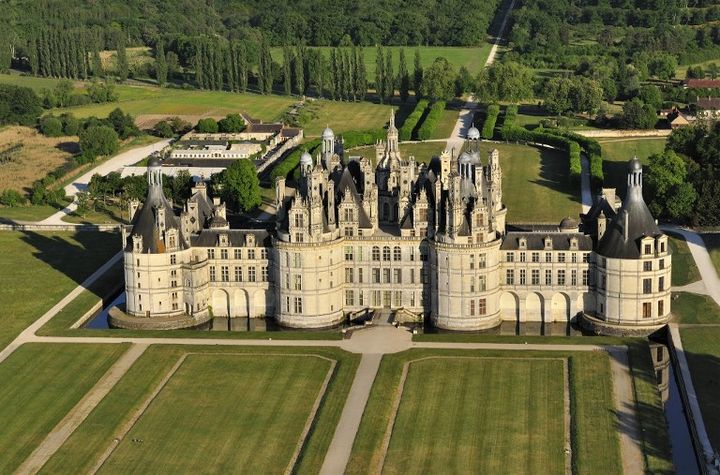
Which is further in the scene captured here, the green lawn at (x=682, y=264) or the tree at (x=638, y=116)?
the tree at (x=638, y=116)

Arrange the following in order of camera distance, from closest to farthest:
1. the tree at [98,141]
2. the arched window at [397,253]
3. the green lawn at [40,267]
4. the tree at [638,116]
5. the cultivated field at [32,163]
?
the arched window at [397,253], the green lawn at [40,267], the cultivated field at [32,163], the tree at [98,141], the tree at [638,116]

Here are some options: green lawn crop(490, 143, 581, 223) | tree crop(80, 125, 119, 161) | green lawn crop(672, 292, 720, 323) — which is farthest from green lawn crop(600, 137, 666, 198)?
tree crop(80, 125, 119, 161)

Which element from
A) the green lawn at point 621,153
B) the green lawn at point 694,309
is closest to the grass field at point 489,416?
the green lawn at point 694,309

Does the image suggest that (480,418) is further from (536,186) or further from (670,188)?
(536,186)

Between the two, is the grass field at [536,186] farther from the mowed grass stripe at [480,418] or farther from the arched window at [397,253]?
the mowed grass stripe at [480,418]

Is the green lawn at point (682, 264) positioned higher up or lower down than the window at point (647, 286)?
lower down

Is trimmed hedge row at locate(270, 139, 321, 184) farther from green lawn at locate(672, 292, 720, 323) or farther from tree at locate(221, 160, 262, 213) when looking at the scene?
green lawn at locate(672, 292, 720, 323)

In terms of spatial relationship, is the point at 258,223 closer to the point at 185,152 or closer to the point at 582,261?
the point at 582,261
